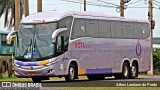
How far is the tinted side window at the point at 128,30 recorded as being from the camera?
34.8m

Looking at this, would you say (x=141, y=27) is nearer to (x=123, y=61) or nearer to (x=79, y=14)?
(x=123, y=61)

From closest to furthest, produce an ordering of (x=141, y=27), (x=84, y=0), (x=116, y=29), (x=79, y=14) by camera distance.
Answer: (x=79, y=14) < (x=116, y=29) < (x=141, y=27) < (x=84, y=0)

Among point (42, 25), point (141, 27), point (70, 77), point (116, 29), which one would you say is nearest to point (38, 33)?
point (42, 25)

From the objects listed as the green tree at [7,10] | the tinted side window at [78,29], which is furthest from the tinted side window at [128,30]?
the green tree at [7,10]

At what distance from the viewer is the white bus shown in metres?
29.3

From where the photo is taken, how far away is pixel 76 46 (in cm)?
3062

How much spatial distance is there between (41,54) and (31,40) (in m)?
0.94

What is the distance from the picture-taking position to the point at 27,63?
96.4ft

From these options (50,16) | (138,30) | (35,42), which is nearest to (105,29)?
(138,30)

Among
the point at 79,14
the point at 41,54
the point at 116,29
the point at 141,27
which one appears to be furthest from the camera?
the point at 141,27

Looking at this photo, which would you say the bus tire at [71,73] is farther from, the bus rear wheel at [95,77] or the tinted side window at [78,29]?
the bus rear wheel at [95,77]

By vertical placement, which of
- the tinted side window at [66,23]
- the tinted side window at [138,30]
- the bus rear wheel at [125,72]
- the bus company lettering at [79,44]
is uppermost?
the tinted side window at [66,23]

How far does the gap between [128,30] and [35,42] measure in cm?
753

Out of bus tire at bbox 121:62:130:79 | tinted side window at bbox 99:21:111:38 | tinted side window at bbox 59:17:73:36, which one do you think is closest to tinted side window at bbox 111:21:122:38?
tinted side window at bbox 99:21:111:38
